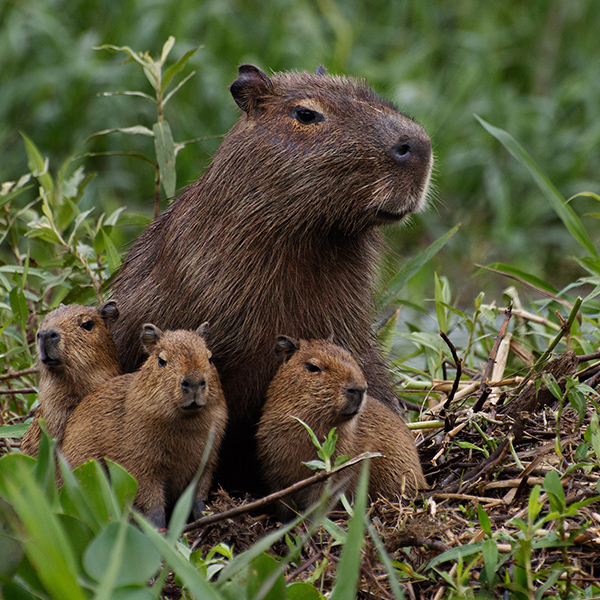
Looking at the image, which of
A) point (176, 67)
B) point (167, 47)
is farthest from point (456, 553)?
point (167, 47)

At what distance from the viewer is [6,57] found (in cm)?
898

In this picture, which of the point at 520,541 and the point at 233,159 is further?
the point at 233,159

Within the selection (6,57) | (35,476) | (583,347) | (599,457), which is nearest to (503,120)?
(6,57)

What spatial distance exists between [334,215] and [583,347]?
136 cm

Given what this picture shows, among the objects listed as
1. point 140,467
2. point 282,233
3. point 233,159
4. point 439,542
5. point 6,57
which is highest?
point 6,57

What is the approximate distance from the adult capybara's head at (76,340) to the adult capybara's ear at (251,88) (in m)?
0.97

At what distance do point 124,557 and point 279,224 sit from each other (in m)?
1.62

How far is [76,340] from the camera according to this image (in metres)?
3.54

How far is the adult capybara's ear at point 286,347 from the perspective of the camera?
11.7 feet

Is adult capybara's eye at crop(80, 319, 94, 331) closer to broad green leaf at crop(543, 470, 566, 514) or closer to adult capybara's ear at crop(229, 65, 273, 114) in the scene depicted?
adult capybara's ear at crop(229, 65, 273, 114)

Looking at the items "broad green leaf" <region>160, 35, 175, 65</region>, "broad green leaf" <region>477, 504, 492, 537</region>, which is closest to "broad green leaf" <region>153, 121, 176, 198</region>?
"broad green leaf" <region>160, 35, 175, 65</region>

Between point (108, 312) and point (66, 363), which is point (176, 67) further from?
point (66, 363)

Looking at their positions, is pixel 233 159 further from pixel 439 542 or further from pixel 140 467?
pixel 439 542

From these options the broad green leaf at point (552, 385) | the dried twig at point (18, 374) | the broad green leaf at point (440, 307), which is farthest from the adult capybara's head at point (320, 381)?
the broad green leaf at point (440, 307)
